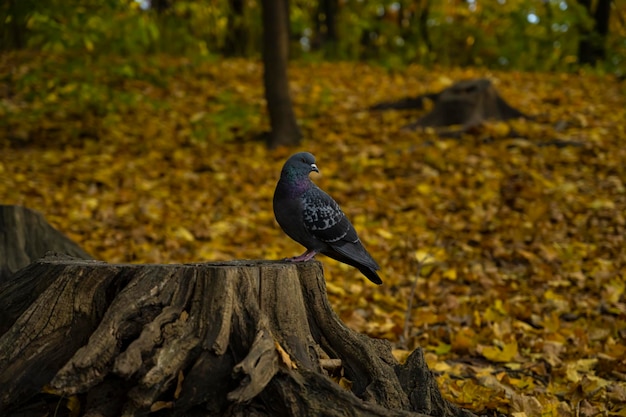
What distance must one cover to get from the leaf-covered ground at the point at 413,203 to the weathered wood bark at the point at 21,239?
1237 millimetres

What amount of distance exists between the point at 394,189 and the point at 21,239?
458 cm

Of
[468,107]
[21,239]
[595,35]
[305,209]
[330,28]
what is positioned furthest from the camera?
[330,28]

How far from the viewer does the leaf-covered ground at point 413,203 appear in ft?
15.0

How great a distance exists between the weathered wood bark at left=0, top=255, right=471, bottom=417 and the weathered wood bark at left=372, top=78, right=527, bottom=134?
7.56 metres

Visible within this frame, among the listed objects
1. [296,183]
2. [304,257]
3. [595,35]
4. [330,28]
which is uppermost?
[330,28]

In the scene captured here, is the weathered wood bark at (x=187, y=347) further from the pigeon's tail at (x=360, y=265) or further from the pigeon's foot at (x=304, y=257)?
the pigeon's tail at (x=360, y=265)

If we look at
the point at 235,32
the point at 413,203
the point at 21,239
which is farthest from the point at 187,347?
the point at 235,32

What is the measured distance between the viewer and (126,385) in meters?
2.45

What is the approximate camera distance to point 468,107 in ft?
33.3

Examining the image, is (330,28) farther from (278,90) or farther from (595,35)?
(278,90)

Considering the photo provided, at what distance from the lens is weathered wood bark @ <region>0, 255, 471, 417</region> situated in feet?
7.76

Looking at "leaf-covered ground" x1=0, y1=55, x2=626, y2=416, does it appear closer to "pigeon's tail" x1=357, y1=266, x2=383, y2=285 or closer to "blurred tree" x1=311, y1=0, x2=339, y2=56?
"pigeon's tail" x1=357, y1=266, x2=383, y2=285

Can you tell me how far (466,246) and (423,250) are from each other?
0.44 metres

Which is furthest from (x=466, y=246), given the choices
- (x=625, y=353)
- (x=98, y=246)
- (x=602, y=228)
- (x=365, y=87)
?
(x=365, y=87)
